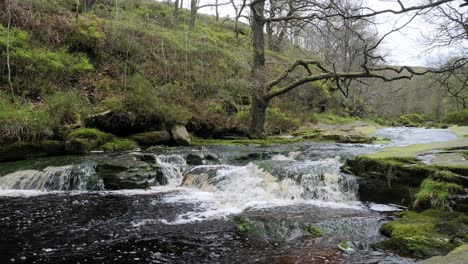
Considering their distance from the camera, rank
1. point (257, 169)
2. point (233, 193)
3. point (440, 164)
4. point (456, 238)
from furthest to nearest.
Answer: point (257, 169) → point (233, 193) → point (440, 164) → point (456, 238)

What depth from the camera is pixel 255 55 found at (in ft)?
51.9

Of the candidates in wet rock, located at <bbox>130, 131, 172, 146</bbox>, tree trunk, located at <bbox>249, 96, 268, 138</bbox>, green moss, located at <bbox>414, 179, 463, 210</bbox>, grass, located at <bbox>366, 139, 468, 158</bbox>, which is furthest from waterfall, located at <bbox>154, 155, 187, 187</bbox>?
green moss, located at <bbox>414, 179, 463, 210</bbox>

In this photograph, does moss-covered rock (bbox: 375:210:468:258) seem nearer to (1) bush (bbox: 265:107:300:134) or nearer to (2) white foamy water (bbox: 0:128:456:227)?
(2) white foamy water (bbox: 0:128:456:227)

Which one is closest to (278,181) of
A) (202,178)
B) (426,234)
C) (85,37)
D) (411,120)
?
(202,178)

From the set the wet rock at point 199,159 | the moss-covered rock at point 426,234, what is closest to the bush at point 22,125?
the wet rock at point 199,159

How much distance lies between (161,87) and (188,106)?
4.74 feet

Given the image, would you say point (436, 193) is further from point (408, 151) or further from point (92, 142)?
point (92, 142)

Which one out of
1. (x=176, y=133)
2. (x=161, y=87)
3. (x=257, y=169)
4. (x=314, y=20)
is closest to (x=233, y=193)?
(x=257, y=169)

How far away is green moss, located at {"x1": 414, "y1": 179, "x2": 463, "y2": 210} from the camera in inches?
254

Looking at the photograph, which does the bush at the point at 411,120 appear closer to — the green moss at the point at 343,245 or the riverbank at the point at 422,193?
the riverbank at the point at 422,193

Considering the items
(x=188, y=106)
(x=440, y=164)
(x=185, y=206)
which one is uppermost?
(x=188, y=106)

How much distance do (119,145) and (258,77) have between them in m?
6.29

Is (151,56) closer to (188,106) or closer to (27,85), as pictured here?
(188,106)

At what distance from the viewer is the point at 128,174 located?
949cm
